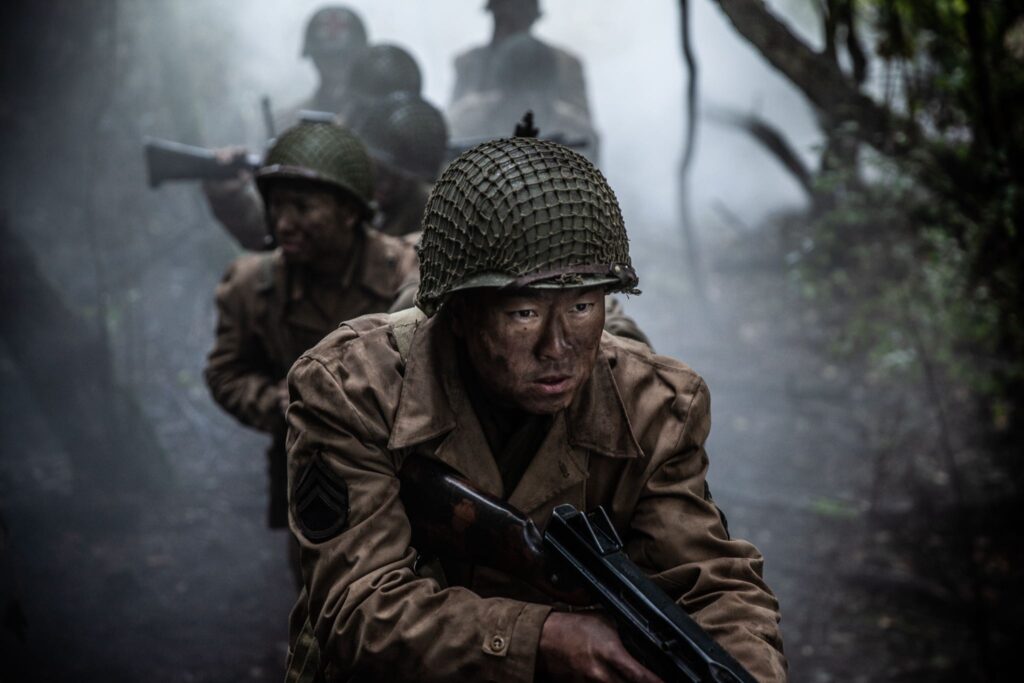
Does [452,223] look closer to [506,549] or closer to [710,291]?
[506,549]

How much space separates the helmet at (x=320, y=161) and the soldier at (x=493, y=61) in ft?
23.8

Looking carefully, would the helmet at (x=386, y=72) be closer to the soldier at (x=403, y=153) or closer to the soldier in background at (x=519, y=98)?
the soldier at (x=403, y=153)

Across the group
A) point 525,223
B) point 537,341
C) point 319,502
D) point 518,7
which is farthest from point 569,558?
point 518,7

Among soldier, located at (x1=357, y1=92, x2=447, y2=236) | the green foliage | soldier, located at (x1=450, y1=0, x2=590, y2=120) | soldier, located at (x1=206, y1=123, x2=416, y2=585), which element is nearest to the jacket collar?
soldier, located at (x1=206, y1=123, x2=416, y2=585)

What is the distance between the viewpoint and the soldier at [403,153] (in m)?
5.30

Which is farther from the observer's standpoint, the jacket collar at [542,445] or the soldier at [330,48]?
the soldier at [330,48]

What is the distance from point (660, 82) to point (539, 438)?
14.9m

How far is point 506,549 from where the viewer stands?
5.69ft

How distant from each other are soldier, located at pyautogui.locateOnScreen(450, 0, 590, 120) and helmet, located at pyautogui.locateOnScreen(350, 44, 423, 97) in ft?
10.9

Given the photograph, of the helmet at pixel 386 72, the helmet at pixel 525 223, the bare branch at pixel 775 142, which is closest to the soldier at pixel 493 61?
the bare branch at pixel 775 142

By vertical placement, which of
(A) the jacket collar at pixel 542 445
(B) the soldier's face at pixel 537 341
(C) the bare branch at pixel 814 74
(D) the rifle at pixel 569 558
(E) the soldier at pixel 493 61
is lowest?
(D) the rifle at pixel 569 558

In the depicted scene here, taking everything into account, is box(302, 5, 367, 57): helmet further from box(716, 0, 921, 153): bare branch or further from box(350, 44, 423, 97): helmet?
box(716, 0, 921, 153): bare branch

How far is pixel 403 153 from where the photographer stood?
5.74 m

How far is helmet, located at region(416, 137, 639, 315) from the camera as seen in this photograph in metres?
1.72
